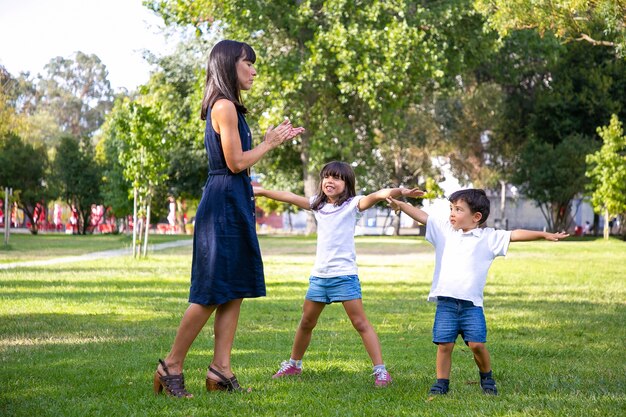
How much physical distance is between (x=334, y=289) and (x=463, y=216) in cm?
98

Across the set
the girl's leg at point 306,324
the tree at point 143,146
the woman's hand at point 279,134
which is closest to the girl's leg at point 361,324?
the girl's leg at point 306,324

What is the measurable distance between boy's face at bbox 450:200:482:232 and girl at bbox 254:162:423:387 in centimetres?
50

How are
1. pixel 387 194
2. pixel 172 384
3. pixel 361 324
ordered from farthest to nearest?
1. pixel 361 324
2. pixel 387 194
3. pixel 172 384

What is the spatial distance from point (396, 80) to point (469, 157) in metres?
23.6

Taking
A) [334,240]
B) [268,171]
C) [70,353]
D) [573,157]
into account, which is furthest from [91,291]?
[573,157]

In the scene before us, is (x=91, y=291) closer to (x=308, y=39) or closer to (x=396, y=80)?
(x=396, y=80)

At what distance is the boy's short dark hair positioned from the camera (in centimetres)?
567

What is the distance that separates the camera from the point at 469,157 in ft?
168

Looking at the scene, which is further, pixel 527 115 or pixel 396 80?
pixel 527 115

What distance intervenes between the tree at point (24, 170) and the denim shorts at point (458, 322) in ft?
152

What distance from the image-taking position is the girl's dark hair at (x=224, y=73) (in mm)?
5363

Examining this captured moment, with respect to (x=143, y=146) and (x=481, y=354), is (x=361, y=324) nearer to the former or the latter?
(x=481, y=354)

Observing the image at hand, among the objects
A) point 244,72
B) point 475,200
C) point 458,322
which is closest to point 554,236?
point 475,200

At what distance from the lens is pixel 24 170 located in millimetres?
51125
